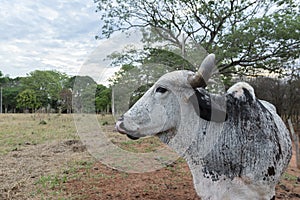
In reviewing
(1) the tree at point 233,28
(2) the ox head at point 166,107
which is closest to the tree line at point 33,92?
(1) the tree at point 233,28

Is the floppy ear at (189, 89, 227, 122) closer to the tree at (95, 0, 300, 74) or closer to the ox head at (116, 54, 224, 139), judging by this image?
the ox head at (116, 54, 224, 139)

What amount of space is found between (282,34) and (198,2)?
256cm

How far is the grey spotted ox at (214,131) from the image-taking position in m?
1.80

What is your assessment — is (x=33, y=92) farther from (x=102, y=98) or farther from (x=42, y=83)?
(x=102, y=98)

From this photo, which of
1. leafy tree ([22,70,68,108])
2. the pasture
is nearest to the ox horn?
the pasture

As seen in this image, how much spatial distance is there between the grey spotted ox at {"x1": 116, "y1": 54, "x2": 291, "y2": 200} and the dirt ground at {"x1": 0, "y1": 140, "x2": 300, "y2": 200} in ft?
6.65

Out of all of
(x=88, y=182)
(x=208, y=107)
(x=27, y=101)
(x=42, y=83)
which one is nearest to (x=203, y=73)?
(x=208, y=107)

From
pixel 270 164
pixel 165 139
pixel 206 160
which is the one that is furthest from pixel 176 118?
pixel 270 164

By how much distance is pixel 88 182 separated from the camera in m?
4.36

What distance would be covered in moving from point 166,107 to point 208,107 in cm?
30

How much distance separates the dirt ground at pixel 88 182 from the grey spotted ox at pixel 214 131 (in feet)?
6.65

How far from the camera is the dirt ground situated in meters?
3.84

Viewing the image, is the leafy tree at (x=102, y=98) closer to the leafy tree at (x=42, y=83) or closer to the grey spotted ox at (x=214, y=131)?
the grey spotted ox at (x=214, y=131)

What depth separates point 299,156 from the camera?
6922 mm
